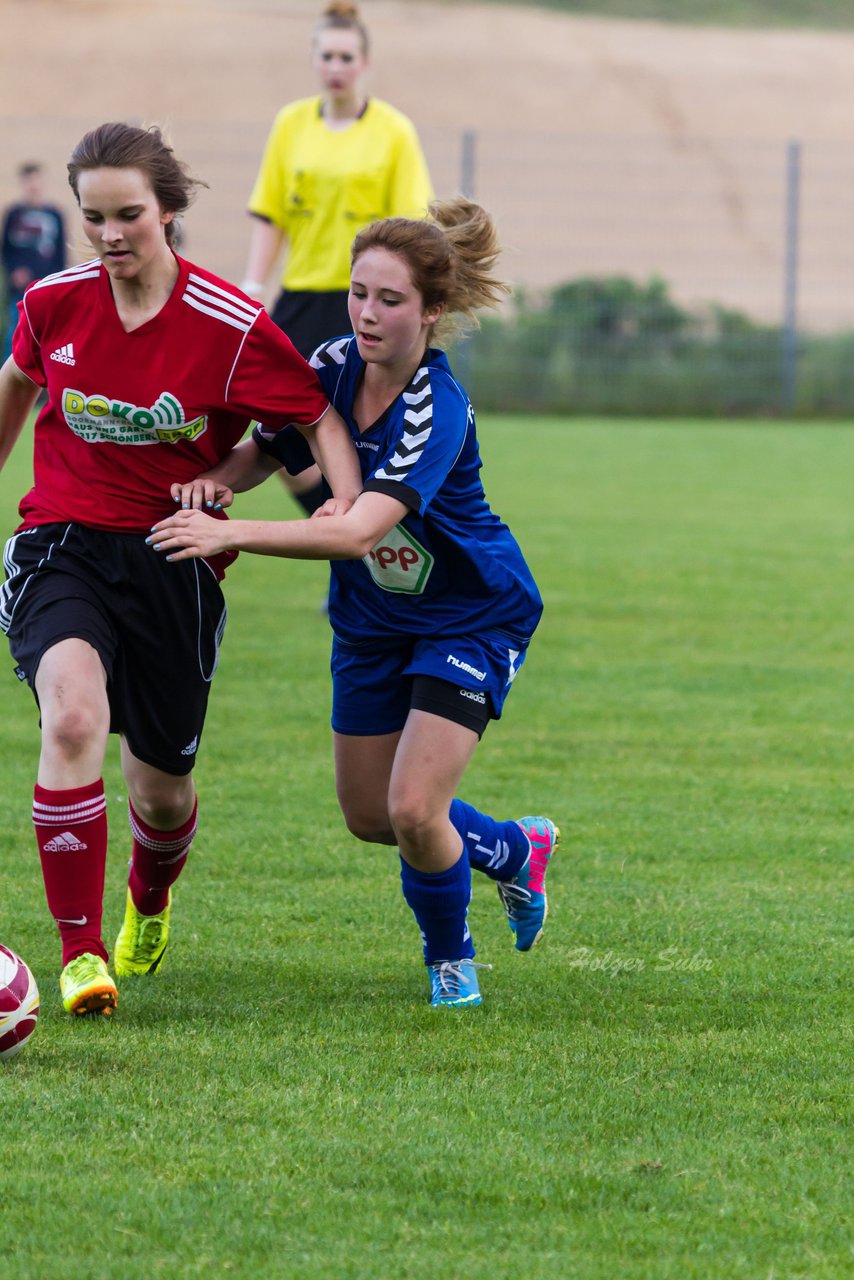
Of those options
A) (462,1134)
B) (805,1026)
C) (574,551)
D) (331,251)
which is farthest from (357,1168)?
(574,551)

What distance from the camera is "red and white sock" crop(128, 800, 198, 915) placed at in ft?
13.9

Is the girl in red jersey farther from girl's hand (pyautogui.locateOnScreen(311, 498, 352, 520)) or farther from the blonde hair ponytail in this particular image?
the blonde hair ponytail

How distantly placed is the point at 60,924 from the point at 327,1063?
667 millimetres

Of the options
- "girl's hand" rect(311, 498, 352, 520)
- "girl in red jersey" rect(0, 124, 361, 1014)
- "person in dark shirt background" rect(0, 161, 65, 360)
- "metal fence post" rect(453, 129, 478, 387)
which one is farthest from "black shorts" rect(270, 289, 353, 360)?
"metal fence post" rect(453, 129, 478, 387)

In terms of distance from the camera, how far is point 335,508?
3762 millimetres

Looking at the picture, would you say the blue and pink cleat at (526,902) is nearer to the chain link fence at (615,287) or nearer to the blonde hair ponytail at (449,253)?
the blonde hair ponytail at (449,253)

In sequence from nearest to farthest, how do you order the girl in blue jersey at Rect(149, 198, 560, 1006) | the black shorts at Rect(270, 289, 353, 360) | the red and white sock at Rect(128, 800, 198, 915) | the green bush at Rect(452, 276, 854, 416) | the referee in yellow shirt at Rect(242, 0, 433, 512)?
the girl in blue jersey at Rect(149, 198, 560, 1006) → the red and white sock at Rect(128, 800, 198, 915) → the referee in yellow shirt at Rect(242, 0, 433, 512) → the black shorts at Rect(270, 289, 353, 360) → the green bush at Rect(452, 276, 854, 416)

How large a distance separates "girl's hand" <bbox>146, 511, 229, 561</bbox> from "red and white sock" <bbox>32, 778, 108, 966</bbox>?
541 mm

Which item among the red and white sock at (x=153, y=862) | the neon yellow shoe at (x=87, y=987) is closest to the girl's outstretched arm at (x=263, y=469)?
the red and white sock at (x=153, y=862)

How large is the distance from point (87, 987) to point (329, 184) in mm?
4619

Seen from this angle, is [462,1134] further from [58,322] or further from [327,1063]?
[58,322]

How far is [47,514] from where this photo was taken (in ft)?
13.2

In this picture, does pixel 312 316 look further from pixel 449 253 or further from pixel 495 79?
pixel 495 79

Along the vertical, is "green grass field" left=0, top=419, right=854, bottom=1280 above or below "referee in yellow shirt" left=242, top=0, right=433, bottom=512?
below
